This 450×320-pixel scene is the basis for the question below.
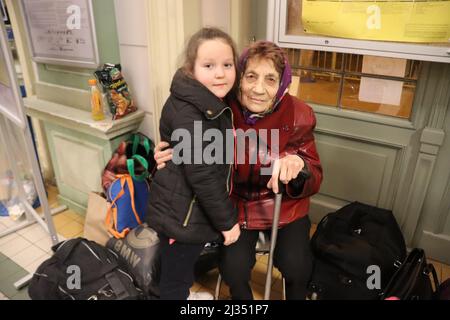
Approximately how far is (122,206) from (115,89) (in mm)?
615

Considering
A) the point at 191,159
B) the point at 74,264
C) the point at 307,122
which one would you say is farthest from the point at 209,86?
the point at 74,264

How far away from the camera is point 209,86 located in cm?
124

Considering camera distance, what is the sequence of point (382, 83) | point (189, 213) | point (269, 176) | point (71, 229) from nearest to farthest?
point (189, 213), point (269, 176), point (382, 83), point (71, 229)

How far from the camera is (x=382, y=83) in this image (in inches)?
68.4

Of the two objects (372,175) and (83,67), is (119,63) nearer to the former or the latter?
(83,67)

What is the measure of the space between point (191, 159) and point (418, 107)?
1.18 m

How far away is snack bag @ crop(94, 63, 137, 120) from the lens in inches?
71.7

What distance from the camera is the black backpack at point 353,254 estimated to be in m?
1.48

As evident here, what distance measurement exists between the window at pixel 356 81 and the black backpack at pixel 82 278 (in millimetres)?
1336

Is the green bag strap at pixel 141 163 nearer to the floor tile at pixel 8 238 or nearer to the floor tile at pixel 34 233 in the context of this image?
the floor tile at pixel 34 233

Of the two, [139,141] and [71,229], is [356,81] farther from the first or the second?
[71,229]

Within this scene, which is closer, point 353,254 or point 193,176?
point 193,176

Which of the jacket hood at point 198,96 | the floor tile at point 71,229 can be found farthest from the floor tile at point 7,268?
the jacket hood at point 198,96

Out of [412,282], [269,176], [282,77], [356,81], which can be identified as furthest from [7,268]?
[356,81]
